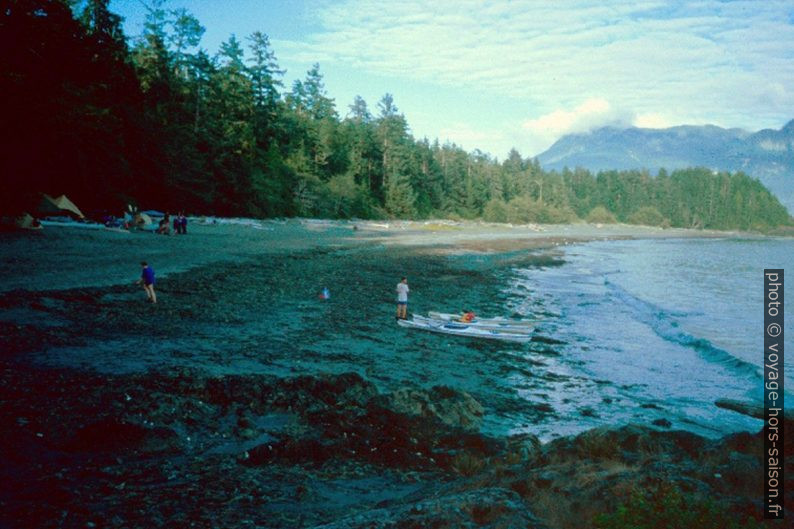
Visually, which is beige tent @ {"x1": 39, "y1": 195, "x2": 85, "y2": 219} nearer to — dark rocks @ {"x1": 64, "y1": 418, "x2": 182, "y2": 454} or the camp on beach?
the camp on beach

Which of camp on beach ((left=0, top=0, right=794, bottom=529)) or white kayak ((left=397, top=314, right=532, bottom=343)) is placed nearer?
camp on beach ((left=0, top=0, right=794, bottom=529))

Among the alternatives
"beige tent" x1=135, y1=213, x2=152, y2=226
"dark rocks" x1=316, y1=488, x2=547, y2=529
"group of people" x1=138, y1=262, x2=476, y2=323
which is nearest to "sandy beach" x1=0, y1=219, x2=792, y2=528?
"dark rocks" x1=316, y1=488, x2=547, y2=529

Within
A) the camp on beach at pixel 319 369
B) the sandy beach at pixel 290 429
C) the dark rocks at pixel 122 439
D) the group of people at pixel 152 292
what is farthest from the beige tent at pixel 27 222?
the dark rocks at pixel 122 439

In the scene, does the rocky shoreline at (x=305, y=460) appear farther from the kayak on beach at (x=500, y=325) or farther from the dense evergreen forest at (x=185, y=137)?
the dense evergreen forest at (x=185, y=137)

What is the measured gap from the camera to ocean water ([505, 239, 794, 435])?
11.3 meters

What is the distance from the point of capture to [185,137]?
170 ft

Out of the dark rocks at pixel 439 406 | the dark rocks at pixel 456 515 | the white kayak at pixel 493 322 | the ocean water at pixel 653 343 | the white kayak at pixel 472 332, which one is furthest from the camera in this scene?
the white kayak at pixel 493 322

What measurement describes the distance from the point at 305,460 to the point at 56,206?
3503 cm

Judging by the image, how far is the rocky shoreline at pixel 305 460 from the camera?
5.18m

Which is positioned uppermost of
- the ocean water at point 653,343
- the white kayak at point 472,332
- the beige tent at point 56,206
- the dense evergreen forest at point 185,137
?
the dense evergreen forest at point 185,137

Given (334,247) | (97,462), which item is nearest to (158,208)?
(334,247)

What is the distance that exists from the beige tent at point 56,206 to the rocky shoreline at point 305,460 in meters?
29.3

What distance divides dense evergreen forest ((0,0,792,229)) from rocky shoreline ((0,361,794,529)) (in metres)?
26.8

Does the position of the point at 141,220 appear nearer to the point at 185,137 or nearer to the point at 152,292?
the point at 185,137
